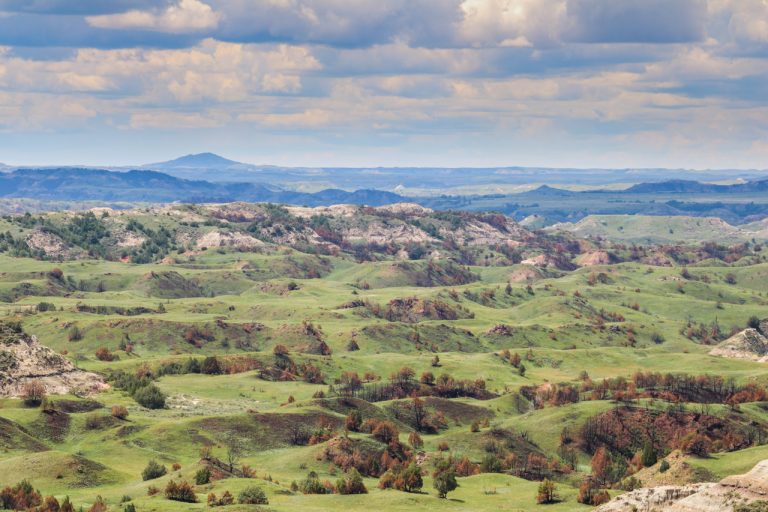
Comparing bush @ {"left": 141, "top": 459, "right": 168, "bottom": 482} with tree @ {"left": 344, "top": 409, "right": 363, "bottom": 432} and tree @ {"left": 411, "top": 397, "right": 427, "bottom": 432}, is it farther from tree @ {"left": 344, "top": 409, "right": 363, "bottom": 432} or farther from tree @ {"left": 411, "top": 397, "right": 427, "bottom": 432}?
tree @ {"left": 411, "top": 397, "right": 427, "bottom": 432}

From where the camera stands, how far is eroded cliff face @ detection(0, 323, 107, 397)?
576 ft

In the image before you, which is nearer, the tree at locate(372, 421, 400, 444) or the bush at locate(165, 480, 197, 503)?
the bush at locate(165, 480, 197, 503)

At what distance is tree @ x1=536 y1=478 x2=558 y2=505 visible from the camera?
400 feet

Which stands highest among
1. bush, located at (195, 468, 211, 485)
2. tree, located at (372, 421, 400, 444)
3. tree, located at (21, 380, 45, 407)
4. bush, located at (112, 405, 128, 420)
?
bush, located at (195, 468, 211, 485)

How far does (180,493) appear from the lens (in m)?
108

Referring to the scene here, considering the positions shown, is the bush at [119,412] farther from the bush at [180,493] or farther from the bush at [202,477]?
the bush at [180,493]

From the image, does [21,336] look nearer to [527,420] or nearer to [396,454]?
[396,454]

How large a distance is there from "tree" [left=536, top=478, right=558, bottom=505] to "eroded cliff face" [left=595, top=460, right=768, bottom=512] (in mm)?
26157

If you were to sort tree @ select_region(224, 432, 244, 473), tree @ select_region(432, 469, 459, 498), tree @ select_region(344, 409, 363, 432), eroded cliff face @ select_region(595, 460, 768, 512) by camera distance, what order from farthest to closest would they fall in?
1. tree @ select_region(344, 409, 363, 432)
2. tree @ select_region(224, 432, 244, 473)
3. tree @ select_region(432, 469, 459, 498)
4. eroded cliff face @ select_region(595, 460, 768, 512)

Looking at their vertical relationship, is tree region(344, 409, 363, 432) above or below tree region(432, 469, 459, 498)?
below

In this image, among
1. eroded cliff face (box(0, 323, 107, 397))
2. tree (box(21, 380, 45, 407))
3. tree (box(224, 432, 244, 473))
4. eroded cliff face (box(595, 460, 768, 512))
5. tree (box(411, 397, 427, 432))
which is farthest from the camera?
tree (box(411, 397, 427, 432))

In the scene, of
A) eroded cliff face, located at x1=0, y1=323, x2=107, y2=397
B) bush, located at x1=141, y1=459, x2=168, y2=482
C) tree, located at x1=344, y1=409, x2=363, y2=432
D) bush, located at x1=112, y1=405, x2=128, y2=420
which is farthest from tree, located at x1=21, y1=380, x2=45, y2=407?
tree, located at x1=344, y1=409, x2=363, y2=432

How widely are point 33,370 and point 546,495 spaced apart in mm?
94625

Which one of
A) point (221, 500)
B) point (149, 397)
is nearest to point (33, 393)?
point (149, 397)
